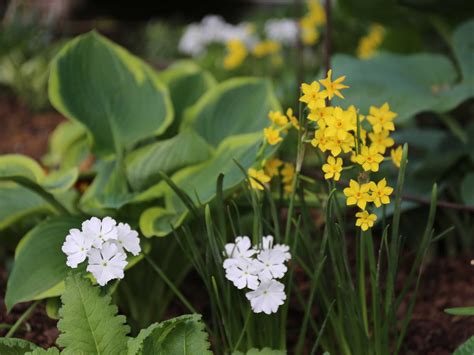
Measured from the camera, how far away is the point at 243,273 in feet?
4.78

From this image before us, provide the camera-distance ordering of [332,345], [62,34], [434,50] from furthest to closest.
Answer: [62,34], [434,50], [332,345]

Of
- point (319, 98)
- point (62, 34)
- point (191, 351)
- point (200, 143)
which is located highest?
point (319, 98)

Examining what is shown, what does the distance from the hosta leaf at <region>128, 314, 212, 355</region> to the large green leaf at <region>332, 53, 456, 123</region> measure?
932 millimetres

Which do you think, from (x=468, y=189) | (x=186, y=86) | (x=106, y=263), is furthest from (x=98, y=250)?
(x=468, y=189)

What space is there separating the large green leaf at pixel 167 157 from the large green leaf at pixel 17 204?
0.81ft

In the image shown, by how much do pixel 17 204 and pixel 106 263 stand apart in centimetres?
68

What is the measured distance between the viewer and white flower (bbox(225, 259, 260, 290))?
4.72 feet

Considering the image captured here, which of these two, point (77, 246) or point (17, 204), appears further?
point (17, 204)

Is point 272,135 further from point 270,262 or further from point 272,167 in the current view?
point 270,262

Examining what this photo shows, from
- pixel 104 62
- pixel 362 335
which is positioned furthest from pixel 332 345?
pixel 104 62

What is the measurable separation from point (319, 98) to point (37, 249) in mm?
775

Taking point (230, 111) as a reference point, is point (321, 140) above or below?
above

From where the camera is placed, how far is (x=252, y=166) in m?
1.77

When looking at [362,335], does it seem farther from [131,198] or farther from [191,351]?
[131,198]
